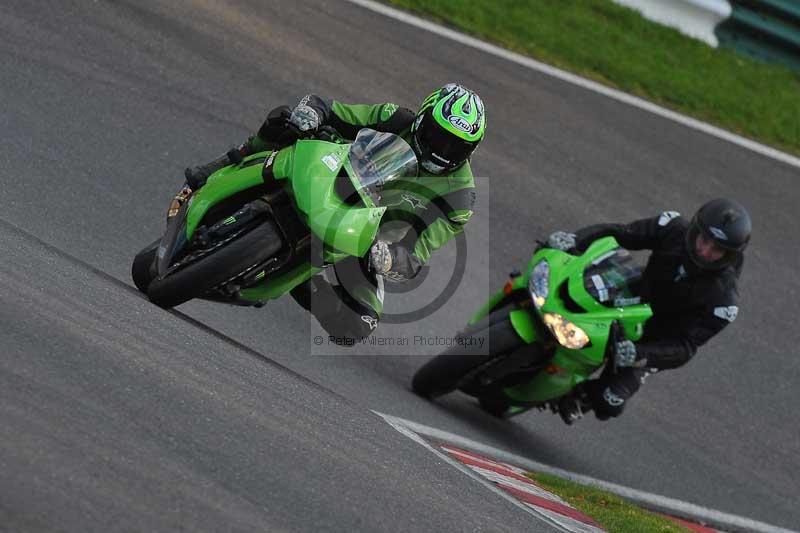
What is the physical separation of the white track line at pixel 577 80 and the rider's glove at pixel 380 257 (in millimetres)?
5967

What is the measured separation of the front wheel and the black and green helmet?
1.66m

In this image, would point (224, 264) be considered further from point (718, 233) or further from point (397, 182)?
point (718, 233)

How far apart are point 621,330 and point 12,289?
4040 mm

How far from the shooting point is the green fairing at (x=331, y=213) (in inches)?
224

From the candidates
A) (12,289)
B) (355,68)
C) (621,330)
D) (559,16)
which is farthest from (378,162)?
(559,16)

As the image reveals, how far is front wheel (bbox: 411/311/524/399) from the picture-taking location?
25.0 feet

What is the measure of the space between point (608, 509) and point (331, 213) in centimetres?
289

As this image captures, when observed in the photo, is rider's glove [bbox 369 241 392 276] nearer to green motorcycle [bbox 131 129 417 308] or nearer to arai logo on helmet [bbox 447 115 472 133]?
green motorcycle [bbox 131 129 417 308]

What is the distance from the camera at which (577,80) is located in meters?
11.7

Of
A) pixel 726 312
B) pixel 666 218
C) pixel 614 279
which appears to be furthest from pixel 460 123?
pixel 726 312

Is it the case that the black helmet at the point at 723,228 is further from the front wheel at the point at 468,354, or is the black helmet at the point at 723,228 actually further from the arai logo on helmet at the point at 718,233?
the front wheel at the point at 468,354

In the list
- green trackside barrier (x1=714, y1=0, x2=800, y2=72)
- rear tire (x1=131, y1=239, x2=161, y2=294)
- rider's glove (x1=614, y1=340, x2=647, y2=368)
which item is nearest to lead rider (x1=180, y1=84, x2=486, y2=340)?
rear tire (x1=131, y1=239, x2=161, y2=294)

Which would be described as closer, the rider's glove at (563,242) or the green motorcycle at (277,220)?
the green motorcycle at (277,220)

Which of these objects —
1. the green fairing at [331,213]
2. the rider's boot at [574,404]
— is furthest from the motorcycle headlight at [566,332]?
the green fairing at [331,213]
